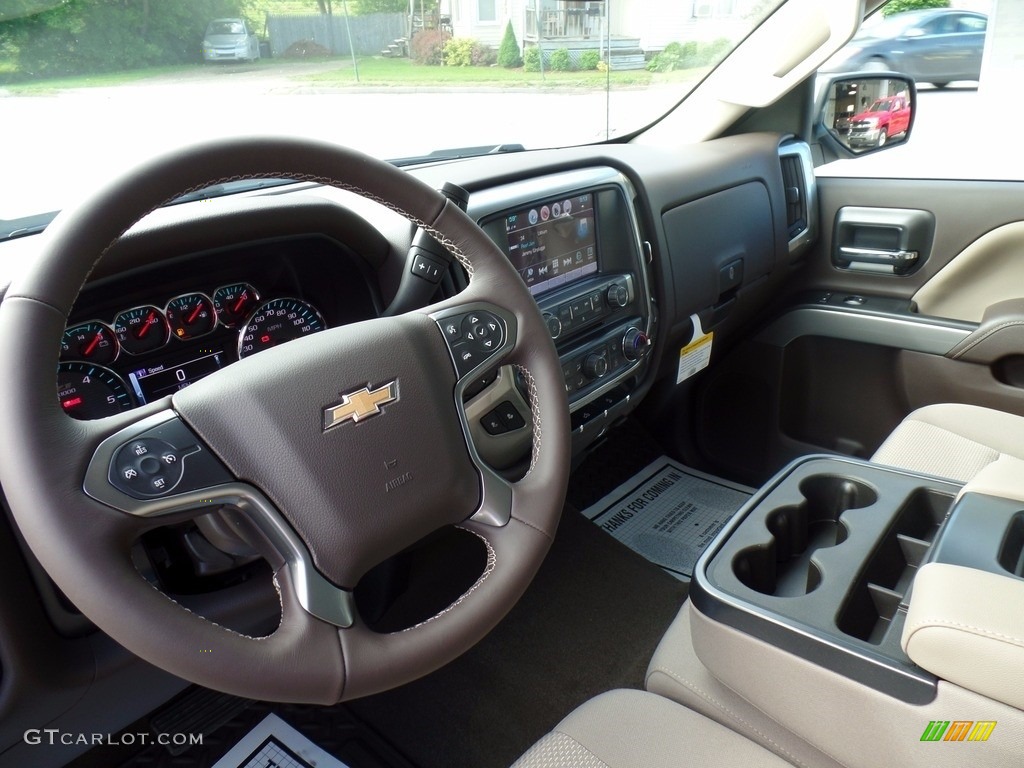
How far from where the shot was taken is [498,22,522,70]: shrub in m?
1.86

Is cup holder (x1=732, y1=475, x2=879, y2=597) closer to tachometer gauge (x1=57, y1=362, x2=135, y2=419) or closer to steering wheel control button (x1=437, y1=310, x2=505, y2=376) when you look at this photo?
steering wheel control button (x1=437, y1=310, x2=505, y2=376)

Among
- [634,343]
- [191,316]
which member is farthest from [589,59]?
[191,316]

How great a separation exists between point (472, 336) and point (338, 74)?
0.80 metres

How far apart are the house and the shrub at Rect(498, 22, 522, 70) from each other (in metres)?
0.01

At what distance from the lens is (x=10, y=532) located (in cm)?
92

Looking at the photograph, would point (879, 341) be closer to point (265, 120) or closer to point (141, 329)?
point (265, 120)

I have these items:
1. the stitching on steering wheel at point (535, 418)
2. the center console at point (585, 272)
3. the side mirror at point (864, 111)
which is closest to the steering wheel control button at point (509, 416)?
the center console at point (585, 272)

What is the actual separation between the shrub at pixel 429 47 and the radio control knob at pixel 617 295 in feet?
1.98

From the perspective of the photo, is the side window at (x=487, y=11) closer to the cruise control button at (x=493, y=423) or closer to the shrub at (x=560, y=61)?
the shrub at (x=560, y=61)

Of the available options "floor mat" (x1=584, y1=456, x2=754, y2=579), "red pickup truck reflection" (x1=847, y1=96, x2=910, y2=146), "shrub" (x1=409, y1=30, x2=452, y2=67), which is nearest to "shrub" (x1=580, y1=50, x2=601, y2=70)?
"shrub" (x1=409, y1=30, x2=452, y2=67)

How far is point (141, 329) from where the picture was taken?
108cm

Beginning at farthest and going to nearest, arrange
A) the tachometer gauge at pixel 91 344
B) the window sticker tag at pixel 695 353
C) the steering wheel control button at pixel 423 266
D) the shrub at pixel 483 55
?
the window sticker tag at pixel 695 353
the shrub at pixel 483 55
the steering wheel control button at pixel 423 266
the tachometer gauge at pixel 91 344

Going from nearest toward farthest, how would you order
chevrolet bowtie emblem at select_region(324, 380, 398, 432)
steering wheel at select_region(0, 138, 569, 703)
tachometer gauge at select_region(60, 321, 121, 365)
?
steering wheel at select_region(0, 138, 569, 703) → chevrolet bowtie emblem at select_region(324, 380, 398, 432) → tachometer gauge at select_region(60, 321, 121, 365)

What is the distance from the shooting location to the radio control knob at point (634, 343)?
1.74 m
